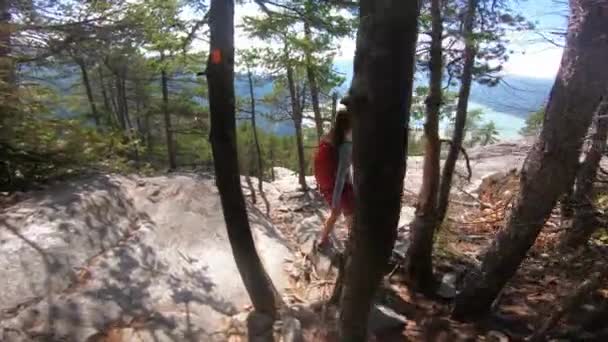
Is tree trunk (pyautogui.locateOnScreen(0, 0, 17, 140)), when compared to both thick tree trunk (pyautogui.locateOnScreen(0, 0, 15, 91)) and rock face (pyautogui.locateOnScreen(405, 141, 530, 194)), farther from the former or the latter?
rock face (pyautogui.locateOnScreen(405, 141, 530, 194))

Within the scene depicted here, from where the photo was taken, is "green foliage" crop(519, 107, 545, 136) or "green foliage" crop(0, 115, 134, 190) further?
"green foliage" crop(0, 115, 134, 190)

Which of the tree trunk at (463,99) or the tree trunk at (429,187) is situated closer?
the tree trunk at (429,187)

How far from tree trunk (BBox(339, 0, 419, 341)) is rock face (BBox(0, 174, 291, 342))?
2.70m

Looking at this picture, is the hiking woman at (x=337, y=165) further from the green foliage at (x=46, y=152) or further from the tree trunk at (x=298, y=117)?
the tree trunk at (x=298, y=117)

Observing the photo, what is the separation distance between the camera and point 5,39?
6957 mm

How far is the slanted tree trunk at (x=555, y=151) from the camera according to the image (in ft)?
11.0

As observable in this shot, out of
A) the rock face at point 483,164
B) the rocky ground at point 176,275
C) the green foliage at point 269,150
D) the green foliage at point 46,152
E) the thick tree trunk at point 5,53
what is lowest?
the green foliage at point 269,150

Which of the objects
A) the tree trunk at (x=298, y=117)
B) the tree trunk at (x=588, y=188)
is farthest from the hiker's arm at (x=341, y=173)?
the tree trunk at (x=298, y=117)

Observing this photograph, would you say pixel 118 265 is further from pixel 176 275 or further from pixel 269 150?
pixel 269 150

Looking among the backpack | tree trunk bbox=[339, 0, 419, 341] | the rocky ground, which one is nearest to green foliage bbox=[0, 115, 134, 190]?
the rocky ground

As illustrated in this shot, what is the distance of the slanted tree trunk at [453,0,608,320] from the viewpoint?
3355 mm

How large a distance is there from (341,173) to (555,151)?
6.47 ft

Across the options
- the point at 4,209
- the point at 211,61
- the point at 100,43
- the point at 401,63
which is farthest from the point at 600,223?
the point at 100,43

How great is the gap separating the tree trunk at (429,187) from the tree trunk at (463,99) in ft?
1.00
